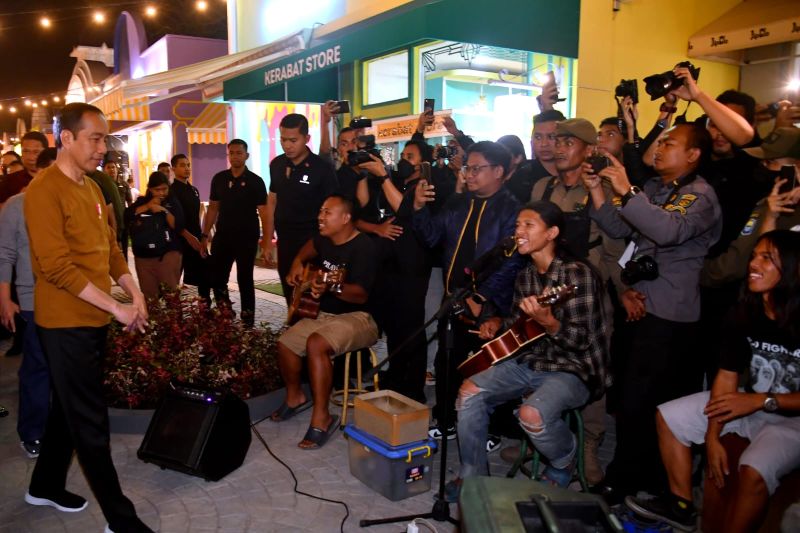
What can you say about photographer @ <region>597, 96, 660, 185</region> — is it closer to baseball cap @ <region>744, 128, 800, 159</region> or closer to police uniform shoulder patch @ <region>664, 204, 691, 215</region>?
baseball cap @ <region>744, 128, 800, 159</region>

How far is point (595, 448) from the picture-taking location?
4074 mm

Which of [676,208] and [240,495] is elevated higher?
[676,208]

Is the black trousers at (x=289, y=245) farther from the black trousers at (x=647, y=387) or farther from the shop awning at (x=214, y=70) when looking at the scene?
the shop awning at (x=214, y=70)

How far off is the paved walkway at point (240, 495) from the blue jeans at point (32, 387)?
0.21 metres

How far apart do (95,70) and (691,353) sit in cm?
3404

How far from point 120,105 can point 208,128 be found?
17.9 feet

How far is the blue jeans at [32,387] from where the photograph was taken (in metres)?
4.26

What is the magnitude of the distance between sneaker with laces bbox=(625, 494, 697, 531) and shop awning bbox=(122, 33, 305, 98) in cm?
760

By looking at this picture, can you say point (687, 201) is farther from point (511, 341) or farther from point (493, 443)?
point (493, 443)

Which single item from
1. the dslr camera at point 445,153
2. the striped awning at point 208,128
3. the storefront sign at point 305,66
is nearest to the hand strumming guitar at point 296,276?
the dslr camera at point 445,153

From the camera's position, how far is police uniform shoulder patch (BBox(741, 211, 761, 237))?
139 inches

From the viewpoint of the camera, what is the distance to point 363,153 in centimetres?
482

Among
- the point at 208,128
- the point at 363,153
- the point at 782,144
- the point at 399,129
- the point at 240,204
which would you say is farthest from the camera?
the point at 208,128

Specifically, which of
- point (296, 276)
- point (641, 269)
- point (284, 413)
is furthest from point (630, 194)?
point (284, 413)
